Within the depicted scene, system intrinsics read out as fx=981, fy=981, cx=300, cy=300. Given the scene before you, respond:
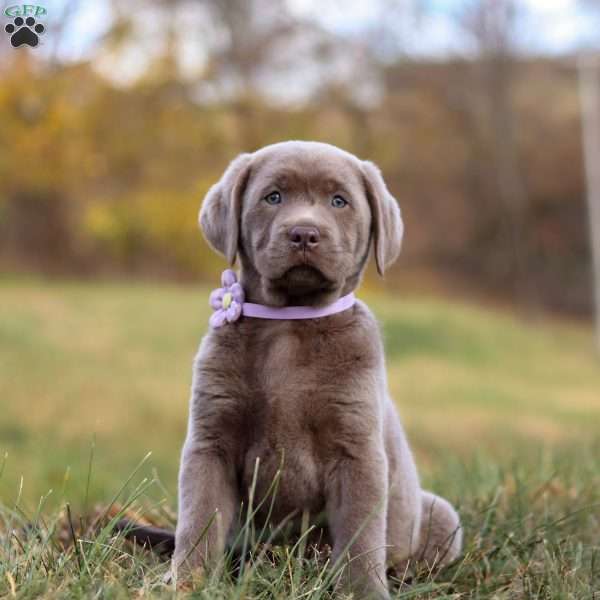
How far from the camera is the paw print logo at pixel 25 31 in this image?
4207 millimetres

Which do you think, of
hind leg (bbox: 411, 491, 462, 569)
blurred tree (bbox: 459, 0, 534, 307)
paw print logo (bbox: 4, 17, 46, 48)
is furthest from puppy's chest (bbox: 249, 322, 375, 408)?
blurred tree (bbox: 459, 0, 534, 307)

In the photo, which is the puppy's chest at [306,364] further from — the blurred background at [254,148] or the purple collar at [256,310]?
the blurred background at [254,148]

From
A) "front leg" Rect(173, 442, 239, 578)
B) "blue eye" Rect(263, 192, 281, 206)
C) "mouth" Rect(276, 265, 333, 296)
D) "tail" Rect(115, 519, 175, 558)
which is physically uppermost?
"blue eye" Rect(263, 192, 281, 206)

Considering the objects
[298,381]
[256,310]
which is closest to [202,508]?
[298,381]

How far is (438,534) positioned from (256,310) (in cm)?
118

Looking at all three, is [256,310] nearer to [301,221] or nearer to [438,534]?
[301,221]

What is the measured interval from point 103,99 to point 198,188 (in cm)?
425

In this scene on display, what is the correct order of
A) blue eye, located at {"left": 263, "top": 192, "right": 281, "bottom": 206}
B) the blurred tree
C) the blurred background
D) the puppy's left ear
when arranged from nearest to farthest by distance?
blue eye, located at {"left": 263, "top": 192, "right": 281, "bottom": 206}
the puppy's left ear
the blurred background
the blurred tree

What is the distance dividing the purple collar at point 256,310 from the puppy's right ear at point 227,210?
124 mm

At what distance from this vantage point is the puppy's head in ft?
10.3

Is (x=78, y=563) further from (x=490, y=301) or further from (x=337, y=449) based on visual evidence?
(x=490, y=301)

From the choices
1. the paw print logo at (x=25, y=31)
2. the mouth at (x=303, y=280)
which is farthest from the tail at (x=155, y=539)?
the paw print logo at (x=25, y=31)

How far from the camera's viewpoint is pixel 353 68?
108 feet

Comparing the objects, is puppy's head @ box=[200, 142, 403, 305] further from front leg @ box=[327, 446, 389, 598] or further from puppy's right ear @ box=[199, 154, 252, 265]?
front leg @ box=[327, 446, 389, 598]
